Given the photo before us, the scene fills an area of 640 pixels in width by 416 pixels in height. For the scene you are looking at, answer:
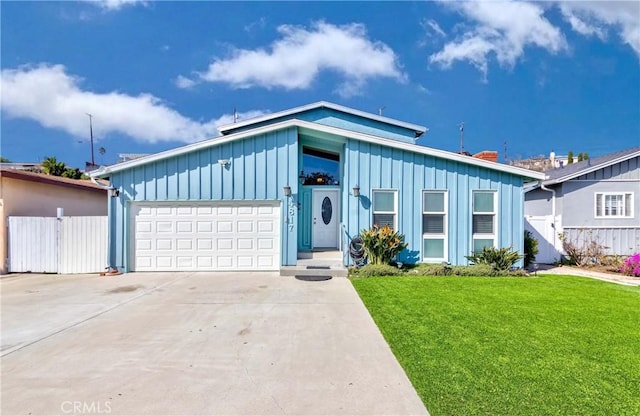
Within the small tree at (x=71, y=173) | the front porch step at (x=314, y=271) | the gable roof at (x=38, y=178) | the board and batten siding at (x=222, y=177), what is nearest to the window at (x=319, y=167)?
the board and batten siding at (x=222, y=177)

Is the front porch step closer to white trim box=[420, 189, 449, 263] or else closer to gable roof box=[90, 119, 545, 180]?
white trim box=[420, 189, 449, 263]

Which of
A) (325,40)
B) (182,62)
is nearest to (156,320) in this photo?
(325,40)

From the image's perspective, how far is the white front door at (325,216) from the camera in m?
10.8

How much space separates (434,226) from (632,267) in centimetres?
595

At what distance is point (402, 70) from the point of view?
18.1 meters

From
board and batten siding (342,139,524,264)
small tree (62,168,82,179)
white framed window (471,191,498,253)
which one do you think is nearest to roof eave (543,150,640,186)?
board and batten siding (342,139,524,264)

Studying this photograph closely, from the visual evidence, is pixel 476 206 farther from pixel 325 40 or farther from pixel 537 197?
pixel 325 40

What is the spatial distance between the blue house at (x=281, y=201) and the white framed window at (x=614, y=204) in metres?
4.68

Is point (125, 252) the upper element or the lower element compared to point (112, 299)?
upper

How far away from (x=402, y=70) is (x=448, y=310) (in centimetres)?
1649

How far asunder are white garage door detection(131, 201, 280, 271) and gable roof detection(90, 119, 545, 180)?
1.31 m

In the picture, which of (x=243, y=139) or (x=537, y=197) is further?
(x=537, y=197)

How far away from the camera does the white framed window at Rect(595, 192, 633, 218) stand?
11.6 m

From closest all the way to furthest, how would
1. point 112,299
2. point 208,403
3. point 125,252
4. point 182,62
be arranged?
point 208,403
point 112,299
point 125,252
point 182,62
